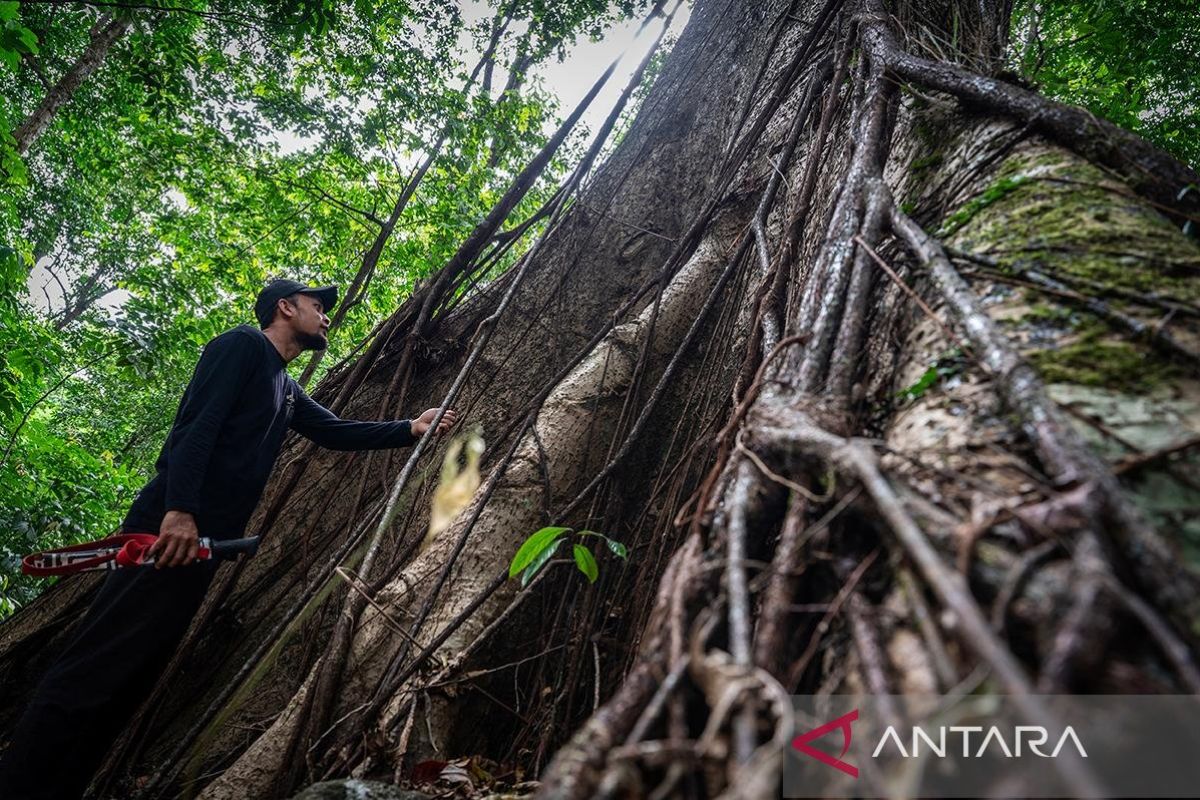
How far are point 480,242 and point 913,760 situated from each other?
317cm

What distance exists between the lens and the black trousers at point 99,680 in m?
1.75

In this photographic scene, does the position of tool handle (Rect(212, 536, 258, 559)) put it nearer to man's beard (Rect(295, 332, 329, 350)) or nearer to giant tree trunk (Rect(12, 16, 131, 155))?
man's beard (Rect(295, 332, 329, 350))

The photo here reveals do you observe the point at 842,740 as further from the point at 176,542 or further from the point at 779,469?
the point at 176,542

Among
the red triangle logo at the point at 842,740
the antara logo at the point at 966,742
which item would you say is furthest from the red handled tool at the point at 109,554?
the antara logo at the point at 966,742

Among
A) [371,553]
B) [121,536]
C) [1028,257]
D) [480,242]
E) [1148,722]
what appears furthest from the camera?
[480,242]

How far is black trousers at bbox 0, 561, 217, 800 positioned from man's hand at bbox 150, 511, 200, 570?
0.14 m

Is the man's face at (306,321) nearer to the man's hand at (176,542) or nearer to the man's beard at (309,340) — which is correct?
Result: the man's beard at (309,340)

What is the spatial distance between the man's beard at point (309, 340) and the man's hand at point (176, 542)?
104 centimetres

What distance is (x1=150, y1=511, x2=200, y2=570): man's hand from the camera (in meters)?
1.90

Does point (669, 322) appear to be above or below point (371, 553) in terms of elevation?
above

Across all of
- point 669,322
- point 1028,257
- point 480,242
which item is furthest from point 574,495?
point 480,242

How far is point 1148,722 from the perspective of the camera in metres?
0.48

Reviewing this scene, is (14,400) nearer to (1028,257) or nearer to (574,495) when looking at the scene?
(574,495)

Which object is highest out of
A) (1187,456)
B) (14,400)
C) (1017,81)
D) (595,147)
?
(595,147)
